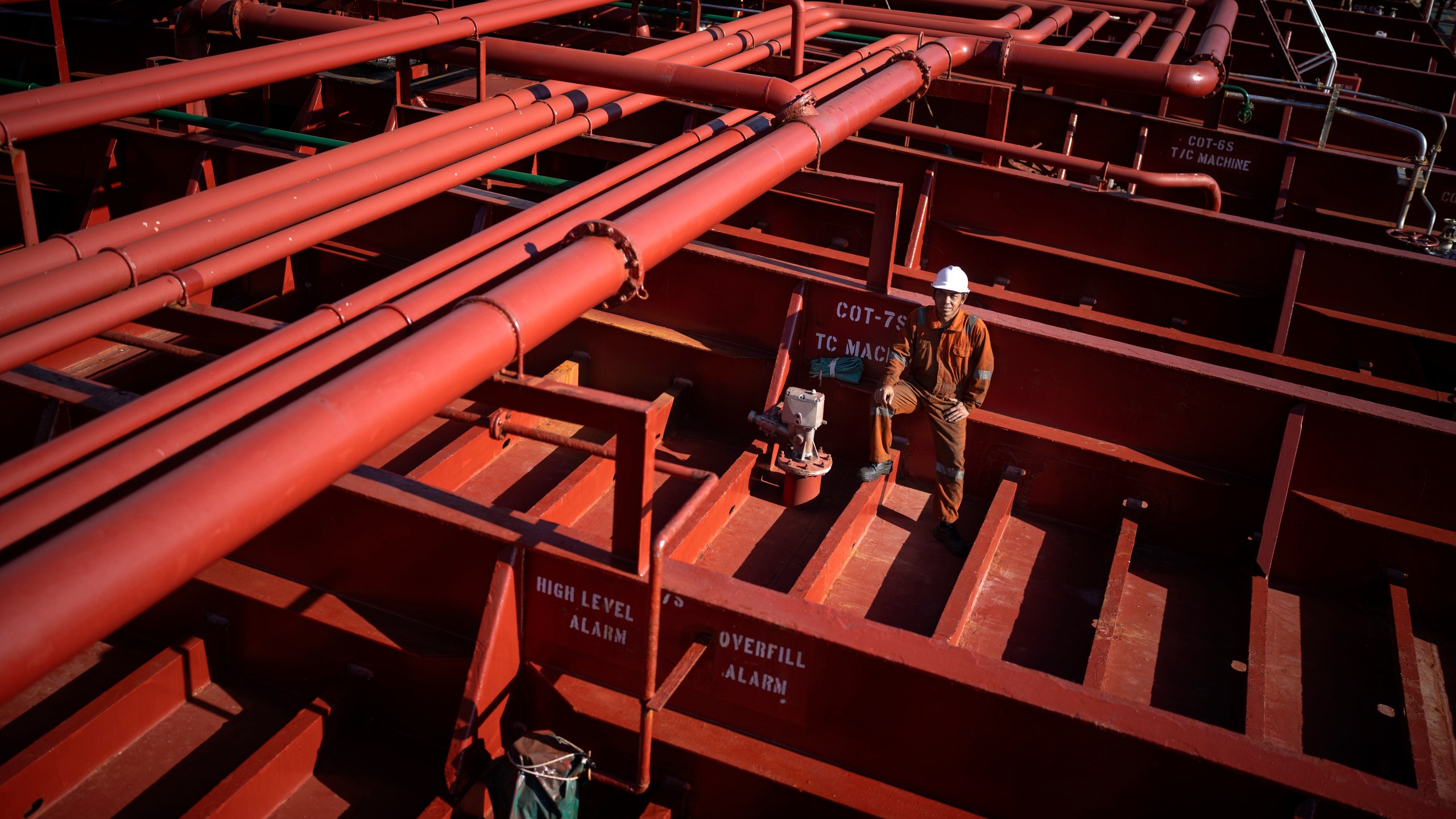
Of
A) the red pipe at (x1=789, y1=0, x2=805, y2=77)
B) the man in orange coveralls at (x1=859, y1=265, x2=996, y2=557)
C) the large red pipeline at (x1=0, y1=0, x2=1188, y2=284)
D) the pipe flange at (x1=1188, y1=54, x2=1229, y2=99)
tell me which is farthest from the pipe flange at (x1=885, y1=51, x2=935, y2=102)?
the pipe flange at (x1=1188, y1=54, x2=1229, y2=99)

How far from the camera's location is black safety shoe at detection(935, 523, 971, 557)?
4.98 m

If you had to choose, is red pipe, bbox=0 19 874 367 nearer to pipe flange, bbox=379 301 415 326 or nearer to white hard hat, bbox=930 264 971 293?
pipe flange, bbox=379 301 415 326

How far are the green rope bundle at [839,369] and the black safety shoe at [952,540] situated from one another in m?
0.96

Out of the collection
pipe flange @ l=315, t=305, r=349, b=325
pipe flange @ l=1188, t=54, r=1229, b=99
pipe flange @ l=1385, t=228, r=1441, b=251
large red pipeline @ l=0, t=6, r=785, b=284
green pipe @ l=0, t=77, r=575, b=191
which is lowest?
pipe flange @ l=1385, t=228, r=1441, b=251

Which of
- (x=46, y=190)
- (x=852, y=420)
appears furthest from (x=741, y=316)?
(x=46, y=190)

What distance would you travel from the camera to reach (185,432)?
2.52 metres

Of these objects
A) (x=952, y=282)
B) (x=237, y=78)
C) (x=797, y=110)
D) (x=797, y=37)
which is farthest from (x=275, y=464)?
(x=797, y=37)

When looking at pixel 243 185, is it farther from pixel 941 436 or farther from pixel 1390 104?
pixel 1390 104

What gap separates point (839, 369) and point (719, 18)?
6.31 metres

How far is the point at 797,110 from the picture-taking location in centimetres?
474

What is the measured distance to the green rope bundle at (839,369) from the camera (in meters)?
5.45

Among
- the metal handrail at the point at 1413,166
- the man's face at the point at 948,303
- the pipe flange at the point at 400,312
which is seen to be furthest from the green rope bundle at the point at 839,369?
the metal handrail at the point at 1413,166

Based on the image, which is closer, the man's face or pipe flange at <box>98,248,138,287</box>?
pipe flange at <box>98,248,138,287</box>

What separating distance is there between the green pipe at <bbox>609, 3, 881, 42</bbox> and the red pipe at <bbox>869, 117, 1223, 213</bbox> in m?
1.19
